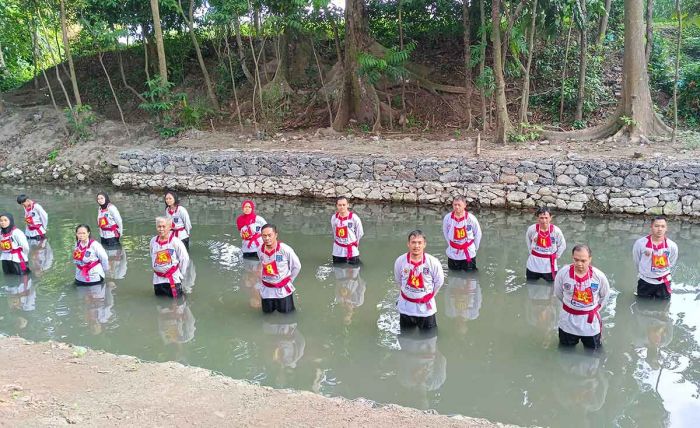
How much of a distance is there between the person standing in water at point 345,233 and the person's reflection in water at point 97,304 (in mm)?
3708

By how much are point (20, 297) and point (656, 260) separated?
30.6ft

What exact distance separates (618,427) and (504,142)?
1127 cm

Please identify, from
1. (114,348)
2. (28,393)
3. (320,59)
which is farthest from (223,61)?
(28,393)

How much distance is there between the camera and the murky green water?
546cm

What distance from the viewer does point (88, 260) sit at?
8469 millimetres

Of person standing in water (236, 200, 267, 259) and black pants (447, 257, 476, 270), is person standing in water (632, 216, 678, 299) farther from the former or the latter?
person standing in water (236, 200, 267, 259)

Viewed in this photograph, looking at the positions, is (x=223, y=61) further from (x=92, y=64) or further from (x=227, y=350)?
(x=227, y=350)

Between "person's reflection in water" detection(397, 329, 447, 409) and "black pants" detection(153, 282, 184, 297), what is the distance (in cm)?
348

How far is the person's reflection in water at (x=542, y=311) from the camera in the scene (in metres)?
6.89

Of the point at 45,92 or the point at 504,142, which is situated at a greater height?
the point at 45,92

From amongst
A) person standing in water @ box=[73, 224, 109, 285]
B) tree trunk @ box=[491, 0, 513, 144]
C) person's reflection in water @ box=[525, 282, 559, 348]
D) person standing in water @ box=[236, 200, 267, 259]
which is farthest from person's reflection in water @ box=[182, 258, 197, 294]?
tree trunk @ box=[491, 0, 513, 144]

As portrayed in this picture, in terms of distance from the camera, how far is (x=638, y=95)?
1455 cm

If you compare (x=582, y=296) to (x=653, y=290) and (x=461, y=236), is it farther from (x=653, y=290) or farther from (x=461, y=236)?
(x=461, y=236)

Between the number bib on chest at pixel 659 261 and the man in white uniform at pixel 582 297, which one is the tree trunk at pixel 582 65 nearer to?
the number bib on chest at pixel 659 261
